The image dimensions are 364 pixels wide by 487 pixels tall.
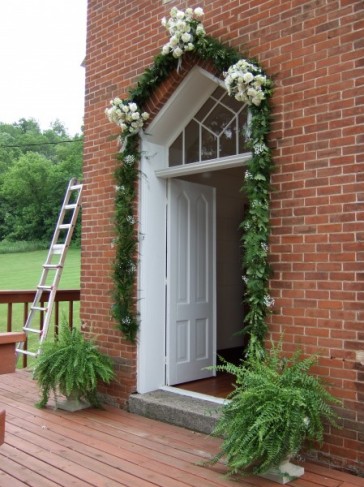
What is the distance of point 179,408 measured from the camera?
438cm

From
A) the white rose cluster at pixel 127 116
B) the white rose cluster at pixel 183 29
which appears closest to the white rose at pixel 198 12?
the white rose cluster at pixel 183 29

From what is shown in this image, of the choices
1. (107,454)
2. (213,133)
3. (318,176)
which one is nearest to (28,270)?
(213,133)

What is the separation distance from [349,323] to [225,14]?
2.84 metres

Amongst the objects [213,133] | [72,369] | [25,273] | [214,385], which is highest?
[213,133]

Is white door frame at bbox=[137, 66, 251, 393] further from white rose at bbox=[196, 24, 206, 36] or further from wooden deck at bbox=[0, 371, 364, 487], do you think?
wooden deck at bbox=[0, 371, 364, 487]

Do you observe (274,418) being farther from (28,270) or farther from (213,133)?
(28,270)

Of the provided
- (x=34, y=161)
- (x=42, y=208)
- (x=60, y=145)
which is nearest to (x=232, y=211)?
(x=42, y=208)

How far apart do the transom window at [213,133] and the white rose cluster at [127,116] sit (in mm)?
486

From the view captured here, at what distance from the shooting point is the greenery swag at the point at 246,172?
3795 millimetres

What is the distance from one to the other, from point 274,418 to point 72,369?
87.4 inches

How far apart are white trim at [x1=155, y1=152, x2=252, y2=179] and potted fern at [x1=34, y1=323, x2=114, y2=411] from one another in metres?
1.88

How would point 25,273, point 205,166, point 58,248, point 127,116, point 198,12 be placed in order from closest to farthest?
point 198,12 → point 205,166 → point 127,116 → point 58,248 → point 25,273

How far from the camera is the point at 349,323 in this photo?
11.1ft

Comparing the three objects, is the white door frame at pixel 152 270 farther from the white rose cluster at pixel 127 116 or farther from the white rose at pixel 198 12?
the white rose at pixel 198 12
